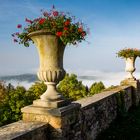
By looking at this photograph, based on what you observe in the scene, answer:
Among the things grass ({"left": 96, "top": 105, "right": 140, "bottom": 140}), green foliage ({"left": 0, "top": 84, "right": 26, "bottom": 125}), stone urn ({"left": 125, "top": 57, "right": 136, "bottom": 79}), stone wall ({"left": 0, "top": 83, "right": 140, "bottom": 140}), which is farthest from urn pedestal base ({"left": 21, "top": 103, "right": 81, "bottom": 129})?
green foliage ({"left": 0, "top": 84, "right": 26, "bottom": 125})

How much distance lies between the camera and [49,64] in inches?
209

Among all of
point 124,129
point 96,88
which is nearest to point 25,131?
point 124,129

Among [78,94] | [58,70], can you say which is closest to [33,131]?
[58,70]

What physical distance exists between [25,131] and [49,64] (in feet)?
4.62

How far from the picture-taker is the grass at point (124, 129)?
A: 7695 mm

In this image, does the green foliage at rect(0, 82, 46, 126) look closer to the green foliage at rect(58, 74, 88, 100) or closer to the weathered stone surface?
the green foliage at rect(58, 74, 88, 100)

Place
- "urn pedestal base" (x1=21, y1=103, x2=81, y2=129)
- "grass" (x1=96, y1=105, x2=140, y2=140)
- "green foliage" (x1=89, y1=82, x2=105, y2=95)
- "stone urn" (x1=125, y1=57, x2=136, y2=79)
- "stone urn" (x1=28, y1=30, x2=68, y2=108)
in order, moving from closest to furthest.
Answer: "urn pedestal base" (x1=21, y1=103, x2=81, y2=129), "stone urn" (x1=28, y1=30, x2=68, y2=108), "grass" (x1=96, y1=105, x2=140, y2=140), "stone urn" (x1=125, y1=57, x2=136, y2=79), "green foliage" (x1=89, y1=82, x2=105, y2=95)

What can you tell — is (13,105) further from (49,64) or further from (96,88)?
(49,64)

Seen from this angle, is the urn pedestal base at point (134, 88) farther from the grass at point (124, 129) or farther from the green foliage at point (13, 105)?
the green foliage at point (13, 105)

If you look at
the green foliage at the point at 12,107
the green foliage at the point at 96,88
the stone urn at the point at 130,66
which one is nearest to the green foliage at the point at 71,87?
the green foliage at the point at 96,88

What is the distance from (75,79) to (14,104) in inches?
577

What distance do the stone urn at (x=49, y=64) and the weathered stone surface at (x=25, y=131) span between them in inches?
20.1

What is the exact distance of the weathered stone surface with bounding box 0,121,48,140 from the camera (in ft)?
14.1

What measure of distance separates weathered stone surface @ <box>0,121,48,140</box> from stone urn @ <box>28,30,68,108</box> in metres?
0.51
